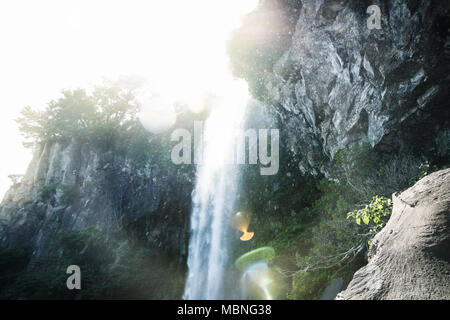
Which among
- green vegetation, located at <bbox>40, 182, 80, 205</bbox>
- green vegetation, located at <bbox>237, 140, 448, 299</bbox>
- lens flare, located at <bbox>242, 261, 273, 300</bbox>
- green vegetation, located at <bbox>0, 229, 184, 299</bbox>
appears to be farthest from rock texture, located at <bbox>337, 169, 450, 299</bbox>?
green vegetation, located at <bbox>40, 182, 80, 205</bbox>

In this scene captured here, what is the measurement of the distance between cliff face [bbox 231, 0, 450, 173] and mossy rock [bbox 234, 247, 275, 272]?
5525 millimetres

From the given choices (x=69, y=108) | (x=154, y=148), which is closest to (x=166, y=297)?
(x=154, y=148)

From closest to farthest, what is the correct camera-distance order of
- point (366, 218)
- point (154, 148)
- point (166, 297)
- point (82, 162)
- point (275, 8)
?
point (366, 218)
point (275, 8)
point (166, 297)
point (154, 148)
point (82, 162)

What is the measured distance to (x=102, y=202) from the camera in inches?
778

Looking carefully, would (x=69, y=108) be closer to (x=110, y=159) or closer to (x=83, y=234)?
(x=110, y=159)

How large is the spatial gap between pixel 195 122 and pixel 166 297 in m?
14.3

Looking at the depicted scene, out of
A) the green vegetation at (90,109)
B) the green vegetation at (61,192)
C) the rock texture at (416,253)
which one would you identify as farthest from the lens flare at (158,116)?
the rock texture at (416,253)

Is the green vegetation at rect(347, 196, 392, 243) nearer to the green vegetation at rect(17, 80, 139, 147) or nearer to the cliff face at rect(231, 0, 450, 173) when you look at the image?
the cliff face at rect(231, 0, 450, 173)

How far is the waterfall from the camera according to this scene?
1554 cm

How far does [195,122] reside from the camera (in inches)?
824

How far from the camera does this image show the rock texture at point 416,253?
2617mm

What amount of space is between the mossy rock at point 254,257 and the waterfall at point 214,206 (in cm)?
156

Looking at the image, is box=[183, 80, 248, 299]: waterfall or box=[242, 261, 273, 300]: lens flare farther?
box=[183, 80, 248, 299]: waterfall

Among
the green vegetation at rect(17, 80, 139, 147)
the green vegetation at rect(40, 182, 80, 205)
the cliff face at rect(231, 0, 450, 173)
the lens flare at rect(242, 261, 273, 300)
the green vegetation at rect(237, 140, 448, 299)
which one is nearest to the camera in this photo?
the cliff face at rect(231, 0, 450, 173)
